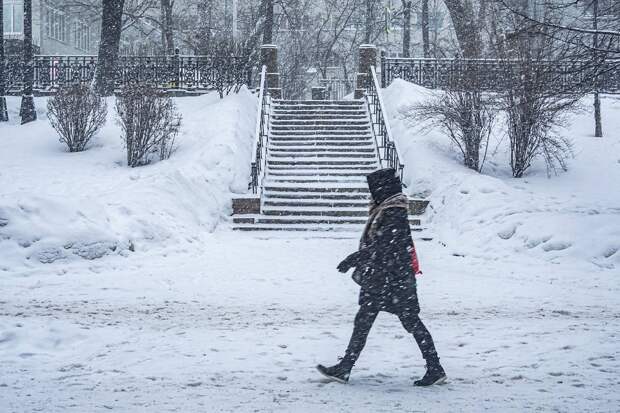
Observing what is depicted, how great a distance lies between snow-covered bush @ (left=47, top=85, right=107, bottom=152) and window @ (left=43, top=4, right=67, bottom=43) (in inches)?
1078

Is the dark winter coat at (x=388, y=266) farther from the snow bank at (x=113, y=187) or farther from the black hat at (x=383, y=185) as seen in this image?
the snow bank at (x=113, y=187)

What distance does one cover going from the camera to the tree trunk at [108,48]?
22188 millimetres

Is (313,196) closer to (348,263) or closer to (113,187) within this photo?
(113,187)

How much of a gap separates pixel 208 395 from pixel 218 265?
5.74 m

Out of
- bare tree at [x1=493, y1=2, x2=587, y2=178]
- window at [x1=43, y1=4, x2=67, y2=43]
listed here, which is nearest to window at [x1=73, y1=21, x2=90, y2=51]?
window at [x1=43, y1=4, x2=67, y2=43]

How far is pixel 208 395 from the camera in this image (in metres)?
5.01

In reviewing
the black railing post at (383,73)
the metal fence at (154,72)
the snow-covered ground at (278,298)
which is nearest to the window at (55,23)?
the metal fence at (154,72)

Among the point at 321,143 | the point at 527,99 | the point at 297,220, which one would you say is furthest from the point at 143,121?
the point at 527,99

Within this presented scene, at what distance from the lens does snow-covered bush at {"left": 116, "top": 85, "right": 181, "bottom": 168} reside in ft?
51.2

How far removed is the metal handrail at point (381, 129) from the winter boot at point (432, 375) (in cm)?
952

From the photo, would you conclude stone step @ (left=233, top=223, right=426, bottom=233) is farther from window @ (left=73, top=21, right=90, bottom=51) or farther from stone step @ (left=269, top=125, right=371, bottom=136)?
window @ (left=73, top=21, right=90, bottom=51)

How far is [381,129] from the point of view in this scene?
17984 millimetres

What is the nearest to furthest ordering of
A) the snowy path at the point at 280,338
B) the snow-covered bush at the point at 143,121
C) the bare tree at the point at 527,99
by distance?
the snowy path at the point at 280,338 → the bare tree at the point at 527,99 → the snow-covered bush at the point at 143,121

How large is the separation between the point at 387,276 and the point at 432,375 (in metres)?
0.83
